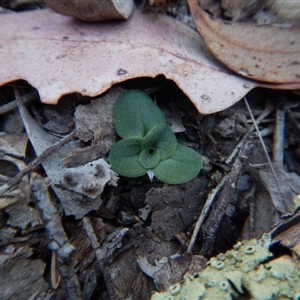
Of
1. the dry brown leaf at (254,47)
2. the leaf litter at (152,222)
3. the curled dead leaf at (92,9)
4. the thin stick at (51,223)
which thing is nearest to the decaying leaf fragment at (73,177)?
the leaf litter at (152,222)

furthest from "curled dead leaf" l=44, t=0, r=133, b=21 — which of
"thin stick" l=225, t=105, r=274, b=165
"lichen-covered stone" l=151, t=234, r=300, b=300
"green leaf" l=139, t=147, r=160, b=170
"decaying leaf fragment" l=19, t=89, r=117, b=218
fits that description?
"lichen-covered stone" l=151, t=234, r=300, b=300

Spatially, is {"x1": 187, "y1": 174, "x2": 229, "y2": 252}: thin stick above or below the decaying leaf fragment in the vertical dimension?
below

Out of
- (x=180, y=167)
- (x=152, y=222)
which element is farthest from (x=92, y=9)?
(x=152, y=222)

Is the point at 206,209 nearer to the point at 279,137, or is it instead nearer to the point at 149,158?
the point at 149,158

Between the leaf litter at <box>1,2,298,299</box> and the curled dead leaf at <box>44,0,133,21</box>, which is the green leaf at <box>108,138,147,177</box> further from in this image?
the curled dead leaf at <box>44,0,133,21</box>

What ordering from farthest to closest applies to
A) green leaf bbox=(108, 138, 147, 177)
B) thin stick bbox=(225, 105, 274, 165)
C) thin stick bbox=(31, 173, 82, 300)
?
thin stick bbox=(225, 105, 274, 165) < green leaf bbox=(108, 138, 147, 177) < thin stick bbox=(31, 173, 82, 300)

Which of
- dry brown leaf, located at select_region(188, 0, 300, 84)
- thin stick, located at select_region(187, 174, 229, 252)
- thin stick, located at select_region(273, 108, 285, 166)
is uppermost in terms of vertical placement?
dry brown leaf, located at select_region(188, 0, 300, 84)
